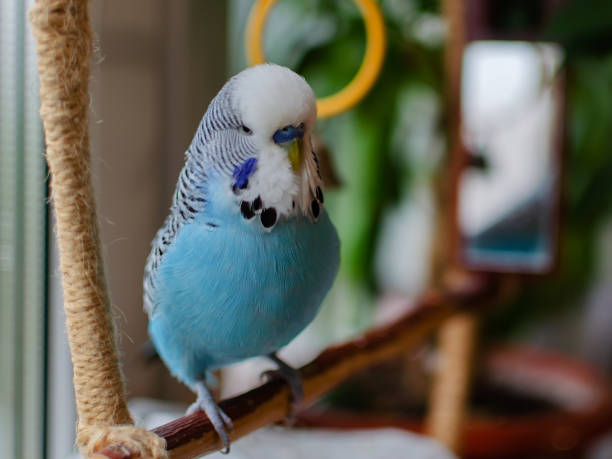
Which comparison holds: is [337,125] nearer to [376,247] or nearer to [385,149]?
[385,149]

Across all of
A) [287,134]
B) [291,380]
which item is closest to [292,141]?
[287,134]

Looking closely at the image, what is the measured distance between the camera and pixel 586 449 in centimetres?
122

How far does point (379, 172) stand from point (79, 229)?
1.00 m

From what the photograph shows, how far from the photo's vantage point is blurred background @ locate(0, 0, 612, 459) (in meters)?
0.67

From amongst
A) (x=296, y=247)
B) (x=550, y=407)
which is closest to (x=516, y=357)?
(x=550, y=407)

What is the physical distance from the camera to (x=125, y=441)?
0.37 m

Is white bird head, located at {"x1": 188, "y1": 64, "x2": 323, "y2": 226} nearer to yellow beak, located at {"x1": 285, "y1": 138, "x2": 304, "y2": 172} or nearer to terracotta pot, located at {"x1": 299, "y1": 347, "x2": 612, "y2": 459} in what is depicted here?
yellow beak, located at {"x1": 285, "y1": 138, "x2": 304, "y2": 172}

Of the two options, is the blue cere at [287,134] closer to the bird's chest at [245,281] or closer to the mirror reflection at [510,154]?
the bird's chest at [245,281]

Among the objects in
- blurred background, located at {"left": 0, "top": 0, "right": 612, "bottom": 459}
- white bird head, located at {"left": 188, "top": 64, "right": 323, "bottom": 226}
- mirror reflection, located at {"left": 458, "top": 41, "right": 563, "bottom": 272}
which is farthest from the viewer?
mirror reflection, located at {"left": 458, "top": 41, "right": 563, "bottom": 272}

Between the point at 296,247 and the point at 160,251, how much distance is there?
0.35ft

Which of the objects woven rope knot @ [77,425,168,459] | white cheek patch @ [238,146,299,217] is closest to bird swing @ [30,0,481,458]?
woven rope knot @ [77,425,168,459]

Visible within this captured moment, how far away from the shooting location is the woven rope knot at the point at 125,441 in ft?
1.20

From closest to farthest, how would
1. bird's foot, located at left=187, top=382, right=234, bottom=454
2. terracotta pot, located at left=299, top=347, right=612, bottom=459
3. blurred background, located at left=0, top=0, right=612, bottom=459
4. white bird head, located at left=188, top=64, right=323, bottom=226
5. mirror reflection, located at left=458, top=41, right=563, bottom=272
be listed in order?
white bird head, located at left=188, top=64, right=323, bottom=226
bird's foot, located at left=187, top=382, right=234, bottom=454
blurred background, located at left=0, top=0, right=612, bottom=459
mirror reflection, located at left=458, top=41, right=563, bottom=272
terracotta pot, located at left=299, top=347, right=612, bottom=459

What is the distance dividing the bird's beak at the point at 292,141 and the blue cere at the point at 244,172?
21 mm
